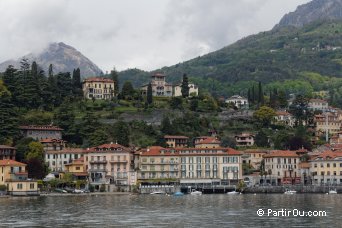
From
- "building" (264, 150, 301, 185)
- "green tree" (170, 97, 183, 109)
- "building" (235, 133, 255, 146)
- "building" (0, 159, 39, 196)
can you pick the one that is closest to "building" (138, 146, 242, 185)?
"building" (264, 150, 301, 185)

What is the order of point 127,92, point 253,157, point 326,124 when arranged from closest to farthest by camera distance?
point 253,157 < point 326,124 < point 127,92

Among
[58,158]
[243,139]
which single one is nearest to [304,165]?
[243,139]

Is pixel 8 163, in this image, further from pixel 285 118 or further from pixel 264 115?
pixel 285 118

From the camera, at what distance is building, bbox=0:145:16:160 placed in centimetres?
13462

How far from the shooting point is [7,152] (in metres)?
136

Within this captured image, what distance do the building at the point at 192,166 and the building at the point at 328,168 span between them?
47.1 feet

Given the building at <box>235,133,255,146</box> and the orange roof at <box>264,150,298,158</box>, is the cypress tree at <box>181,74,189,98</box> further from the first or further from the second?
the orange roof at <box>264,150,298,158</box>

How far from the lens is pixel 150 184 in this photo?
142 m

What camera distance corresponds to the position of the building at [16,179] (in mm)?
122500

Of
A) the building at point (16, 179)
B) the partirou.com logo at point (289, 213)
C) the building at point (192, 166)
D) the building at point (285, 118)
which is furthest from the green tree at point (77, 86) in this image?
the partirou.com logo at point (289, 213)

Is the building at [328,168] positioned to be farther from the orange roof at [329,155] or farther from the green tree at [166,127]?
the green tree at [166,127]

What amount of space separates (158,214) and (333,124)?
387 feet

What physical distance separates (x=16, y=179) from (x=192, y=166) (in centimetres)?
3462

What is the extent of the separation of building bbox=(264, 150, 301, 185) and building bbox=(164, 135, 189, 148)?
59.7ft
